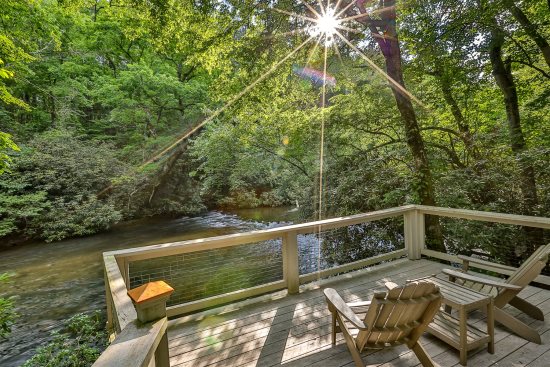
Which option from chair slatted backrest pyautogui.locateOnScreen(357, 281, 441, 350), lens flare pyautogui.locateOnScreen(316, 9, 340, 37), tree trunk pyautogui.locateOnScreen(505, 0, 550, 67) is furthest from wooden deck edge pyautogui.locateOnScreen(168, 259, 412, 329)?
lens flare pyautogui.locateOnScreen(316, 9, 340, 37)

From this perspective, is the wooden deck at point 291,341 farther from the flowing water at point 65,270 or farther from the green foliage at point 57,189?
the green foliage at point 57,189

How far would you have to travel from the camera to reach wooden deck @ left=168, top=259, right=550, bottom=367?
236 cm

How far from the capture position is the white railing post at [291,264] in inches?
140

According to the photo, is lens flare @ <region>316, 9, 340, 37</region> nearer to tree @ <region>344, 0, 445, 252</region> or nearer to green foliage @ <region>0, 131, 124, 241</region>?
tree @ <region>344, 0, 445, 252</region>

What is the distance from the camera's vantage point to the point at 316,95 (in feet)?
28.1

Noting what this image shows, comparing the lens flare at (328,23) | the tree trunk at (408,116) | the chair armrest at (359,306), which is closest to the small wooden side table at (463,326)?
the chair armrest at (359,306)

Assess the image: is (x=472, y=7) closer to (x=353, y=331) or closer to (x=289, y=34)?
(x=289, y=34)

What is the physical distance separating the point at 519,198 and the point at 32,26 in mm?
15551

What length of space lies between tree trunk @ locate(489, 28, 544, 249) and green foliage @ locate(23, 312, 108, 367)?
23.0ft

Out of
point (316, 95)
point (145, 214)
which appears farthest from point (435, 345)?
point (145, 214)

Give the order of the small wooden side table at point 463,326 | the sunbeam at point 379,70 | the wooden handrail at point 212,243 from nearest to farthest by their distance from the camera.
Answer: the small wooden side table at point 463,326, the wooden handrail at point 212,243, the sunbeam at point 379,70

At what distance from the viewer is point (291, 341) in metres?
2.67

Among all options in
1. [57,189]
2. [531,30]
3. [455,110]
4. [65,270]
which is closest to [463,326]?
[531,30]

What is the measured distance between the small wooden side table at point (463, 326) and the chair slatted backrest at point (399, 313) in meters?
0.36
